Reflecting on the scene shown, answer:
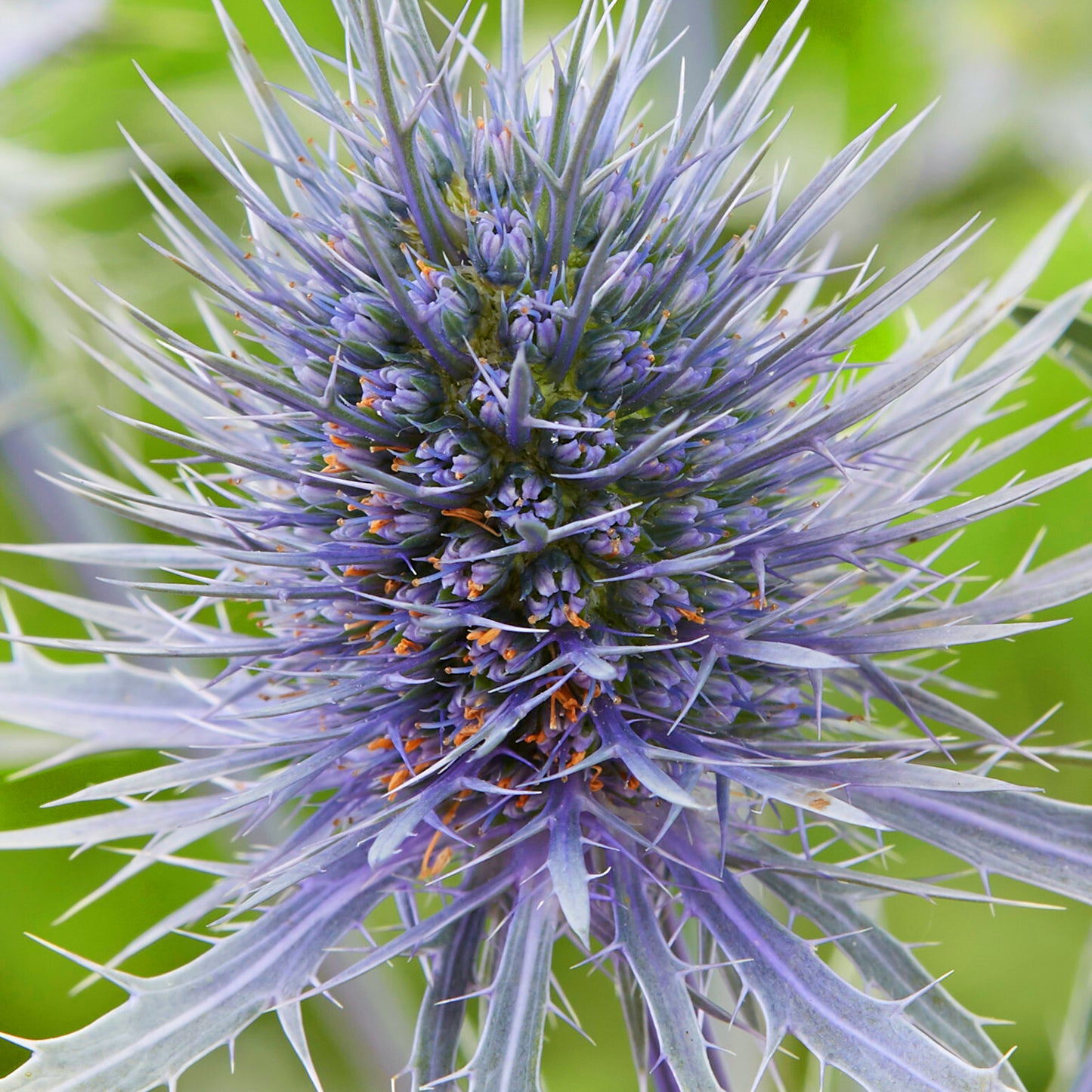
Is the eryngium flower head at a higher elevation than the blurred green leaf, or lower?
lower

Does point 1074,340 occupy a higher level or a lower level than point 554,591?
higher

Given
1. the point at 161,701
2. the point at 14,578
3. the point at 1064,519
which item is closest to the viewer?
the point at 161,701

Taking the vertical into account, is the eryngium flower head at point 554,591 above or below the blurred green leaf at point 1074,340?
below

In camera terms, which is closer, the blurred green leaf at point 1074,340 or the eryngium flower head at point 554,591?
the eryngium flower head at point 554,591

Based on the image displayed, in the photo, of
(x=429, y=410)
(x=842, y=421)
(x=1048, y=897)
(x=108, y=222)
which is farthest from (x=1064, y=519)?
(x=108, y=222)

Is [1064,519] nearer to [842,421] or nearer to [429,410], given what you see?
[842,421]

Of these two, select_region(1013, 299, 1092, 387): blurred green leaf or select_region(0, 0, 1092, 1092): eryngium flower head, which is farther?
select_region(1013, 299, 1092, 387): blurred green leaf

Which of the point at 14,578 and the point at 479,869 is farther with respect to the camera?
the point at 14,578

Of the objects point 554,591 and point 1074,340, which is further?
point 1074,340
